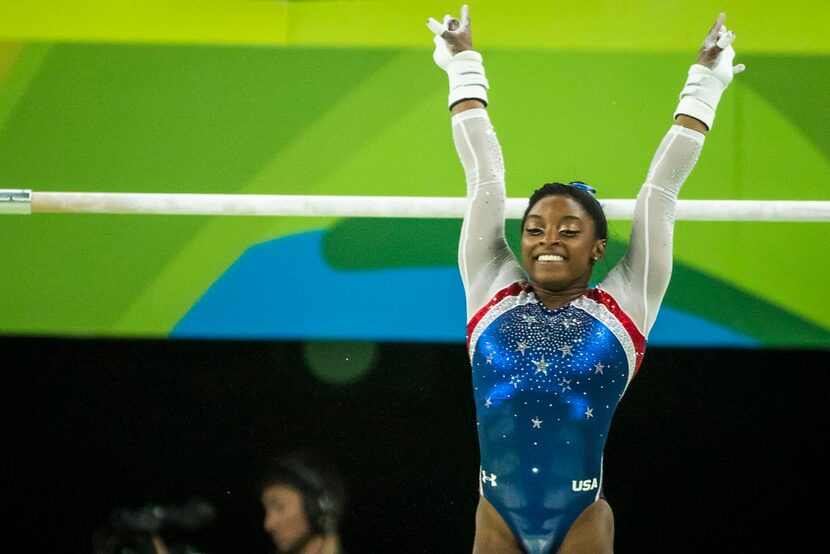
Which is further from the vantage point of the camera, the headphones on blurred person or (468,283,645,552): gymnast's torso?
the headphones on blurred person

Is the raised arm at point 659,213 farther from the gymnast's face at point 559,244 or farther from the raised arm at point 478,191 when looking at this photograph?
the raised arm at point 478,191

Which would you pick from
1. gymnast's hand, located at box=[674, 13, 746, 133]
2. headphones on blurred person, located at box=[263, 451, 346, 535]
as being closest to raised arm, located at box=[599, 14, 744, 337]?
gymnast's hand, located at box=[674, 13, 746, 133]

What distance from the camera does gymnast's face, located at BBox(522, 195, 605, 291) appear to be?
261 centimetres

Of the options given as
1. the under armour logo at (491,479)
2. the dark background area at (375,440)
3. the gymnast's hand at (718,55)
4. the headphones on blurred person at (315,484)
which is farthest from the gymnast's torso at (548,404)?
the headphones on blurred person at (315,484)

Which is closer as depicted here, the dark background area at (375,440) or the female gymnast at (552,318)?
the female gymnast at (552,318)

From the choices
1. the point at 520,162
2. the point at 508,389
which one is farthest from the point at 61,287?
the point at 508,389

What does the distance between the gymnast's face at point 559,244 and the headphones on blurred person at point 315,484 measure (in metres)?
1.89

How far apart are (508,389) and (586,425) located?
219 millimetres

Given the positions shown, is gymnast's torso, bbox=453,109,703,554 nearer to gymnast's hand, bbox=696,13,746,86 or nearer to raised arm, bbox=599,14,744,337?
raised arm, bbox=599,14,744,337

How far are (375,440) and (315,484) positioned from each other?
0.32 metres

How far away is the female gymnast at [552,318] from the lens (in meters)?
2.49

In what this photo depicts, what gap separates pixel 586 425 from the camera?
2.52m

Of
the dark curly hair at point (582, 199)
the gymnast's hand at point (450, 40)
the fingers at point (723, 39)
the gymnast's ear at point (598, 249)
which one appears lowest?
the gymnast's ear at point (598, 249)

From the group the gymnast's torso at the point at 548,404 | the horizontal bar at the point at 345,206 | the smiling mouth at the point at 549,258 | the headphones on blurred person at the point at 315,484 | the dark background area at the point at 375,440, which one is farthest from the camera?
the headphones on blurred person at the point at 315,484
